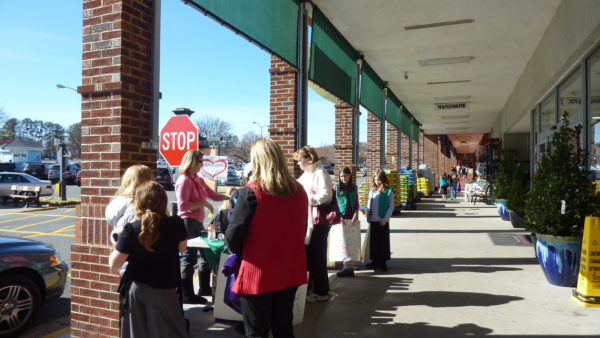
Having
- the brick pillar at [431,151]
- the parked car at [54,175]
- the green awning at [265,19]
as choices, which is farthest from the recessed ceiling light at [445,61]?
the parked car at [54,175]

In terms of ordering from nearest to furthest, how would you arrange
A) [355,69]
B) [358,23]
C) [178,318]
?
1. [178,318]
2. [358,23]
3. [355,69]

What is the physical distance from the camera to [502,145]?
18.5m

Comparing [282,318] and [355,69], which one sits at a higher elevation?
[355,69]

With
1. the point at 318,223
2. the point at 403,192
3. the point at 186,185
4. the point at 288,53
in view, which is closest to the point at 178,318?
the point at 186,185

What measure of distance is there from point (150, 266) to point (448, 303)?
3.68 m

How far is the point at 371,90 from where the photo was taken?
12.4m

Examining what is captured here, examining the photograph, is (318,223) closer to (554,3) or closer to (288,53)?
(288,53)

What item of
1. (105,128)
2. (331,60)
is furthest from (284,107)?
(105,128)

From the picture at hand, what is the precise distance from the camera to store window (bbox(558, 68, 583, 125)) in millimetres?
7172

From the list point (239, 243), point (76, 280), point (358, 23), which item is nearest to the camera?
point (239, 243)

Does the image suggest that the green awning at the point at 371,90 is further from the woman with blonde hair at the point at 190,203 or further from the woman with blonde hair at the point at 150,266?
the woman with blonde hair at the point at 150,266

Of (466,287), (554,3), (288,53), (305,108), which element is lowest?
(466,287)

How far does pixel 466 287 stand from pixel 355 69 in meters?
6.13

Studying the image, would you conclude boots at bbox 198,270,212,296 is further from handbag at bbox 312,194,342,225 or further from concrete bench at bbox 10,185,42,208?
concrete bench at bbox 10,185,42,208
